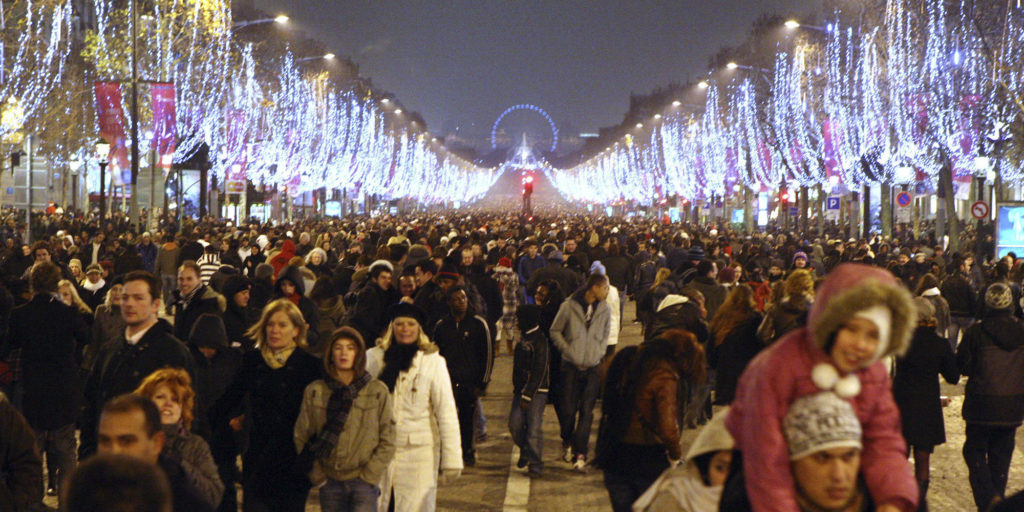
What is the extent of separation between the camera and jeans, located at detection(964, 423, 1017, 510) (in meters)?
8.79

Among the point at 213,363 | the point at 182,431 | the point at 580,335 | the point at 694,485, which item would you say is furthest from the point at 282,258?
the point at 694,485

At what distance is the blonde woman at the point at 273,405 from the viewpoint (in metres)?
6.72

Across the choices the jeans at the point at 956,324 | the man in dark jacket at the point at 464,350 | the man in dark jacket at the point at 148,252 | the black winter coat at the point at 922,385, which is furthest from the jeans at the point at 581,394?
the man in dark jacket at the point at 148,252

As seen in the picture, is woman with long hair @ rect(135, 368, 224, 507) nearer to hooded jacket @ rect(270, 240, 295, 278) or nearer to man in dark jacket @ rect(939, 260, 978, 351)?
hooded jacket @ rect(270, 240, 295, 278)

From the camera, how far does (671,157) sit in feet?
342

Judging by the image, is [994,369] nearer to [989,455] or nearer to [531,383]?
[989,455]

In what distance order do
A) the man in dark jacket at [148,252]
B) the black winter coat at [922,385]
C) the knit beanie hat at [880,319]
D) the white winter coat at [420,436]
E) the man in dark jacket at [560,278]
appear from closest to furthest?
the knit beanie hat at [880,319] < the white winter coat at [420,436] < the black winter coat at [922,385] < the man in dark jacket at [560,278] < the man in dark jacket at [148,252]

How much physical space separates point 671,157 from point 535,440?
312 feet

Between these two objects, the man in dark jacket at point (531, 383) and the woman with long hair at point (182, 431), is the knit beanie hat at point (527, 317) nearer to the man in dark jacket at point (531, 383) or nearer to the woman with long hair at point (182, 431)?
the man in dark jacket at point (531, 383)

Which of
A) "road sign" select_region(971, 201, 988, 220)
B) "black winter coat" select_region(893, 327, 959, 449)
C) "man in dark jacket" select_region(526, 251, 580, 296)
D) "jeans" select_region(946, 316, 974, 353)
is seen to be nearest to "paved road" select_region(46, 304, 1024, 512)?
"black winter coat" select_region(893, 327, 959, 449)

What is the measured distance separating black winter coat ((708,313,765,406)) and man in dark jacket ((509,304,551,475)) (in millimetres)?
1475

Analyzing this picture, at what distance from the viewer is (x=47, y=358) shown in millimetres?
8930

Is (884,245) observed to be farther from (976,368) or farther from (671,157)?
(671,157)

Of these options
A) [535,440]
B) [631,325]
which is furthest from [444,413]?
[631,325]
